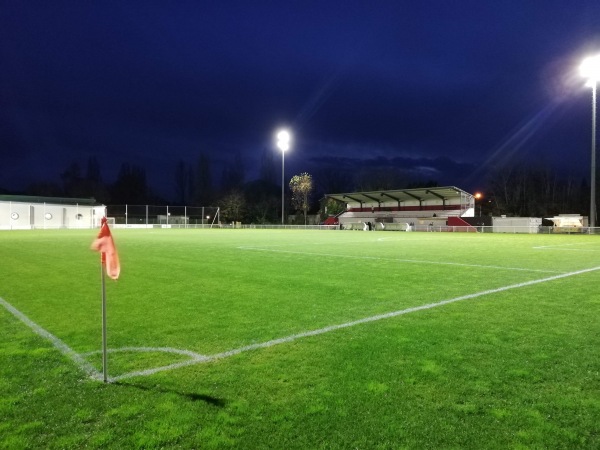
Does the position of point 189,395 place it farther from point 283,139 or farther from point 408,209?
point 408,209

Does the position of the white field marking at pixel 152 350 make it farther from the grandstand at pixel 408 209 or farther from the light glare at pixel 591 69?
the grandstand at pixel 408 209

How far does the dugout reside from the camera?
52.1m

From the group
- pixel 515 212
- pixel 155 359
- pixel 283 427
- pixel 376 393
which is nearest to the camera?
pixel 283 427

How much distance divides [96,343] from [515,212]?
71.4 m

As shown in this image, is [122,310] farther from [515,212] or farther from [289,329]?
[515,212]

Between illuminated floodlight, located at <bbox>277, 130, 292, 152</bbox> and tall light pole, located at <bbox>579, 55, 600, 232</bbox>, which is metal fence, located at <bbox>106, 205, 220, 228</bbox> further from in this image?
tall light pole, located at <bbox>579, 55, 600, 232</bbox>

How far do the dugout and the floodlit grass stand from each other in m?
53.3

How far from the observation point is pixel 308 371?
393cm

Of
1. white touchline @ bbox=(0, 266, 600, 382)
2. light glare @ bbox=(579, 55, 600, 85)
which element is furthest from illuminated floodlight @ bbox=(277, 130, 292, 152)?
white touchline @ bbox=(0, 266, 600, 382)

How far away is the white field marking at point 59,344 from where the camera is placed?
3.93 meters

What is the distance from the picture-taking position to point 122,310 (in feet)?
21.2

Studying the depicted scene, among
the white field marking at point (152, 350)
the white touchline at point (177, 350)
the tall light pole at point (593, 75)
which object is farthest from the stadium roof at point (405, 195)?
the white field marking at point (152, 350)

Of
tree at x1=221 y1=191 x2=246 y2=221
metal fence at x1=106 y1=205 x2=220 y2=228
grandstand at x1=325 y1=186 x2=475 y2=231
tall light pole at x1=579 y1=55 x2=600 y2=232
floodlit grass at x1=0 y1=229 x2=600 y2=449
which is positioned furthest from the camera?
tree at x1=221 y1=191 x2=246 y2=221

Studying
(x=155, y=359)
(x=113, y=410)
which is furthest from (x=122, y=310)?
(x=113, y=410)
